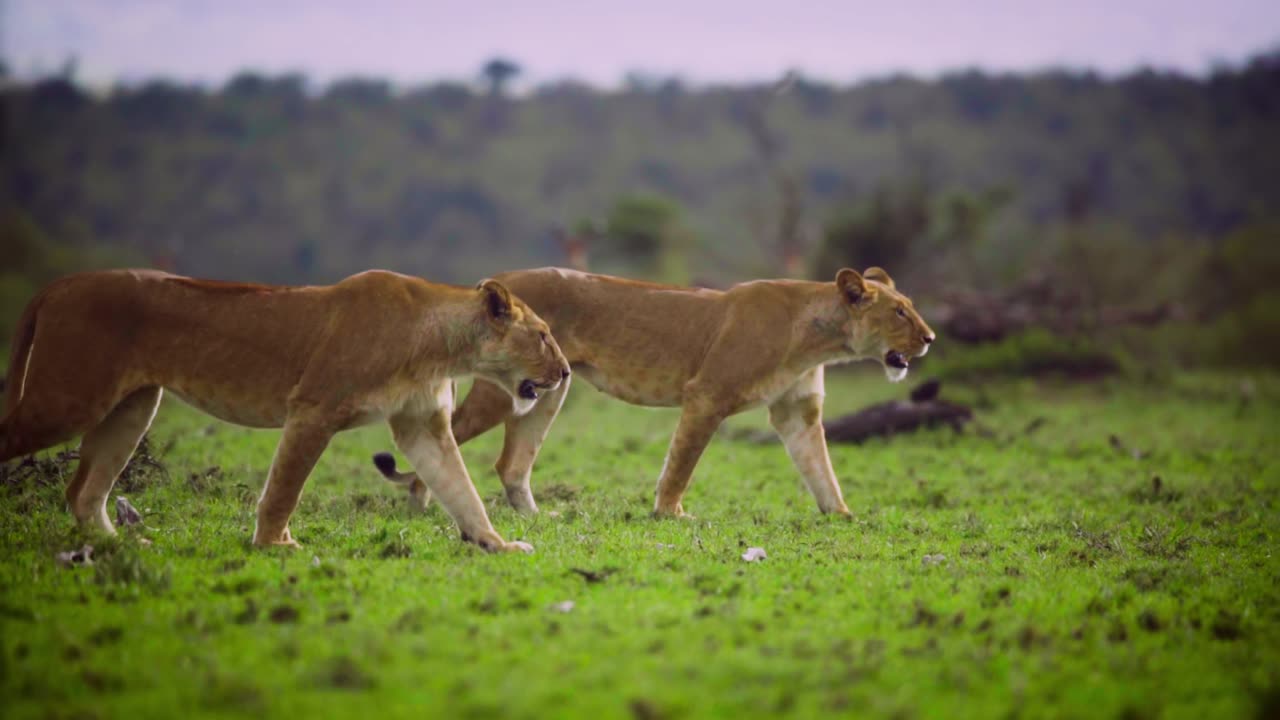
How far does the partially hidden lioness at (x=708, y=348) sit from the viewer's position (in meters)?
9.14

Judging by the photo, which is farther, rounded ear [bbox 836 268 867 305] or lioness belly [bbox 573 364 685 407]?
lioness belly [bbox 573 364 685 407]

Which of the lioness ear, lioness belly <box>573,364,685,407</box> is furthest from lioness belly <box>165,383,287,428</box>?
lioness belly <box>573,364,685,407</box>

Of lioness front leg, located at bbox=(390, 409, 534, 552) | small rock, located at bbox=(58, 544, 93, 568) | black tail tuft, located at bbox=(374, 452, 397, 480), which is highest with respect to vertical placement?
lioness front leg, located at bbox=(390, 409, 534, 552)

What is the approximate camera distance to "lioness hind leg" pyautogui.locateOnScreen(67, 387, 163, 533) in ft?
24.4

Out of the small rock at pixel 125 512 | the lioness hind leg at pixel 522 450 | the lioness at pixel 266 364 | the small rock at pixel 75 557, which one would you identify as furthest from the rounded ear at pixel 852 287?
the small rock at pixel 75 557

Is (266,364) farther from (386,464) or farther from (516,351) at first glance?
(386,464)

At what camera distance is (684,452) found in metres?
8.98

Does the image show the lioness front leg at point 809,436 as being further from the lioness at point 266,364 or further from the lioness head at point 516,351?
the lioness at point 266,364

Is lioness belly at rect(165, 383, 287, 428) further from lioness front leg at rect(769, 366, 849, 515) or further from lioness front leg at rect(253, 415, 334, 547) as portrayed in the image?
lioness front leg at rect(769, 366, 849, 515)

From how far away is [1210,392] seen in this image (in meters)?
21.1

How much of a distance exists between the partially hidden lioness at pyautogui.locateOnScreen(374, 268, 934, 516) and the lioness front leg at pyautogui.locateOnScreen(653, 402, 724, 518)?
0.05 ft

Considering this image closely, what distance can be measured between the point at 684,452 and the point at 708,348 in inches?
37.4

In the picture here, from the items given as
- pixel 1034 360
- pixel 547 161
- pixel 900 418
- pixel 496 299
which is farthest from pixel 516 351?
pixel 547 161

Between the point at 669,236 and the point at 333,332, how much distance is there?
3571 cm
